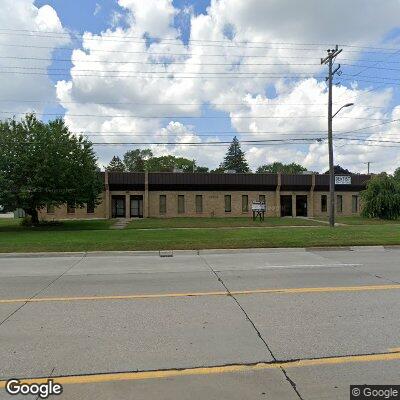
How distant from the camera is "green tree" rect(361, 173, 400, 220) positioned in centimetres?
3597

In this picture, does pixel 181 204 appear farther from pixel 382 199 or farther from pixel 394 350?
pixel 394 350

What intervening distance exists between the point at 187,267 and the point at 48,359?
6544 millimetres

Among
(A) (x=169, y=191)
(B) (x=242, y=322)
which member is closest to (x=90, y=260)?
(B) (x=242, y=322)

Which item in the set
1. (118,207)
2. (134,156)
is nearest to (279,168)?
(134,156)

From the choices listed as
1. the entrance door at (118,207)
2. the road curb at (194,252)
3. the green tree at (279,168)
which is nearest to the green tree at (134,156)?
the green tree at (279,168)

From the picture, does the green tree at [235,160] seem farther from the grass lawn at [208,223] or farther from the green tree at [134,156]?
the grass lawn at [208,223]

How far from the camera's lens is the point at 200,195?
4128 cm

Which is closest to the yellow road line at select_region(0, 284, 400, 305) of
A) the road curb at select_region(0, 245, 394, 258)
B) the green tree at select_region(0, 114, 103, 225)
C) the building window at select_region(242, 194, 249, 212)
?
the road curb at select_region(0, 245, 394, 258)

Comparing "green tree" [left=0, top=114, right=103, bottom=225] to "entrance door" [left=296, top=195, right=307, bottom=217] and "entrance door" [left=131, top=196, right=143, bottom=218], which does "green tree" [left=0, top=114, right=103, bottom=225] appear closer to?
"entrance door" [left=131, top=196, right=143, bottom=218]

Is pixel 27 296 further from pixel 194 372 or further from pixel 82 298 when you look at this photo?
pixel 194 372

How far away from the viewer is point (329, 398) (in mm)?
3287

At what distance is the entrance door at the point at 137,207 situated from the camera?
134 ft

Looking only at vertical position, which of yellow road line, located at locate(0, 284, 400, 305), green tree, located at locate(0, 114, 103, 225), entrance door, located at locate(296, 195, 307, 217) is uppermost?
green tree, located at locate(0, 114, 103, 225)

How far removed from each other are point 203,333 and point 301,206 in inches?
1585
